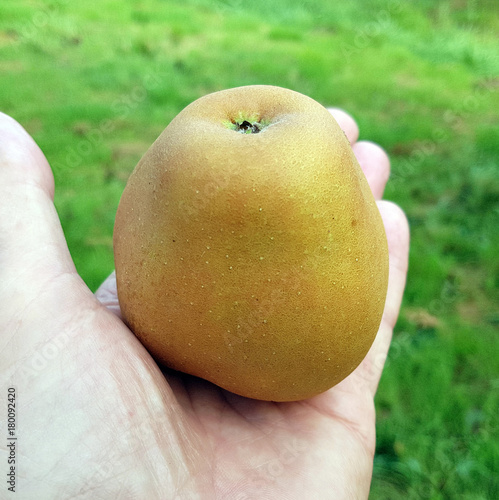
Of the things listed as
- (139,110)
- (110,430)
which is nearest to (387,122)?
(139,110)

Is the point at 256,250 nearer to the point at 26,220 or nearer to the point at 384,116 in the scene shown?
the point at 26,220

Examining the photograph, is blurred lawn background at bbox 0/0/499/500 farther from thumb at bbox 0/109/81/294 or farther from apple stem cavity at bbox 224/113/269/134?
apple stem cavity at bbox 224/113/269/134

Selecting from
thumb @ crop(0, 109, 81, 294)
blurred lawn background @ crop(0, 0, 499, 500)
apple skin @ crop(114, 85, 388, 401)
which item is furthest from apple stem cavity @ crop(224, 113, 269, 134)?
blurred lawn background @ crop(0, 0, 499, 500)

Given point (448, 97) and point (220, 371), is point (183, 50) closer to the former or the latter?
point (448, 97)

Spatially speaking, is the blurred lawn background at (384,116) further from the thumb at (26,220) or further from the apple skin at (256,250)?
the thumb at (26,220)

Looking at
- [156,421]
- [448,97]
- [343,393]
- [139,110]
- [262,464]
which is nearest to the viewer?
[156,421]

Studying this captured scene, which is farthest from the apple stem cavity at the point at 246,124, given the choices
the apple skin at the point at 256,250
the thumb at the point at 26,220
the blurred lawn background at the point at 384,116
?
the blurred lawn background at the point at 384,116

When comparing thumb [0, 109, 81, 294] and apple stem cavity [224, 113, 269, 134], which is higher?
apple stem cavity [224, 113, 269, 134]
